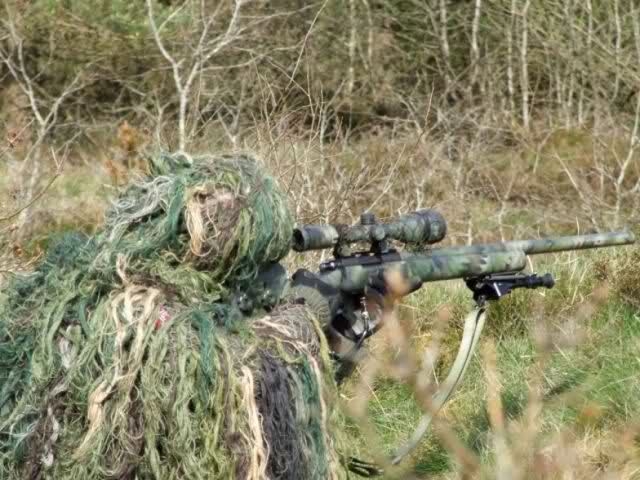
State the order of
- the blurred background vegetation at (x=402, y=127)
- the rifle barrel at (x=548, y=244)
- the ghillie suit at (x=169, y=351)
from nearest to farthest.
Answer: the ghillie suit at (x=169, y=351), the rifle barrel at (x=548, y=244), the blurred background vegetation at (x=402, y=127)

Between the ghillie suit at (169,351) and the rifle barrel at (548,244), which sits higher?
the ghillie suit at (169,351)

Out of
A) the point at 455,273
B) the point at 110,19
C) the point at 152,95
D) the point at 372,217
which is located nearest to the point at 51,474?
the point at 372,217

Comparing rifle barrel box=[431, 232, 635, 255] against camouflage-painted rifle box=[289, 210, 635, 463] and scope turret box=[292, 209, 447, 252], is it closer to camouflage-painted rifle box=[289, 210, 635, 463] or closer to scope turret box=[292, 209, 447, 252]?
camouflage-painted rifle box=[289, 210, 635, 463]

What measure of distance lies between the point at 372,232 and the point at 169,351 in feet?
2.95

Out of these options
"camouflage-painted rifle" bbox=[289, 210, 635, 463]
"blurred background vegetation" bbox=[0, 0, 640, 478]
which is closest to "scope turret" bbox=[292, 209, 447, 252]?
"camouflage-painted rifle" bbox=[289, 210, 635, 463]

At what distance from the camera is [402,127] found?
1262 cm

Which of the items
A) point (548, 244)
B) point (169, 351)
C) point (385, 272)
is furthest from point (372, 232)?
point (548, 244)

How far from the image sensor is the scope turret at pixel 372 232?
346 centimetres

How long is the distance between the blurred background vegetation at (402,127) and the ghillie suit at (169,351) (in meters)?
1.16

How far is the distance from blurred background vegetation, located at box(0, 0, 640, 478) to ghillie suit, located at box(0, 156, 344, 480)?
3.80 ft

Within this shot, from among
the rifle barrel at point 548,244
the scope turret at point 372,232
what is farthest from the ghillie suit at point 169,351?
the rifle barrel at point 548,244

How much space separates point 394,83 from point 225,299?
39.9ft

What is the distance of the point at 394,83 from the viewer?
15117 mm

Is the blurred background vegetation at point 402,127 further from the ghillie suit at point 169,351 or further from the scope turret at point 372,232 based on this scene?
the ghillie suit at point 169,351
